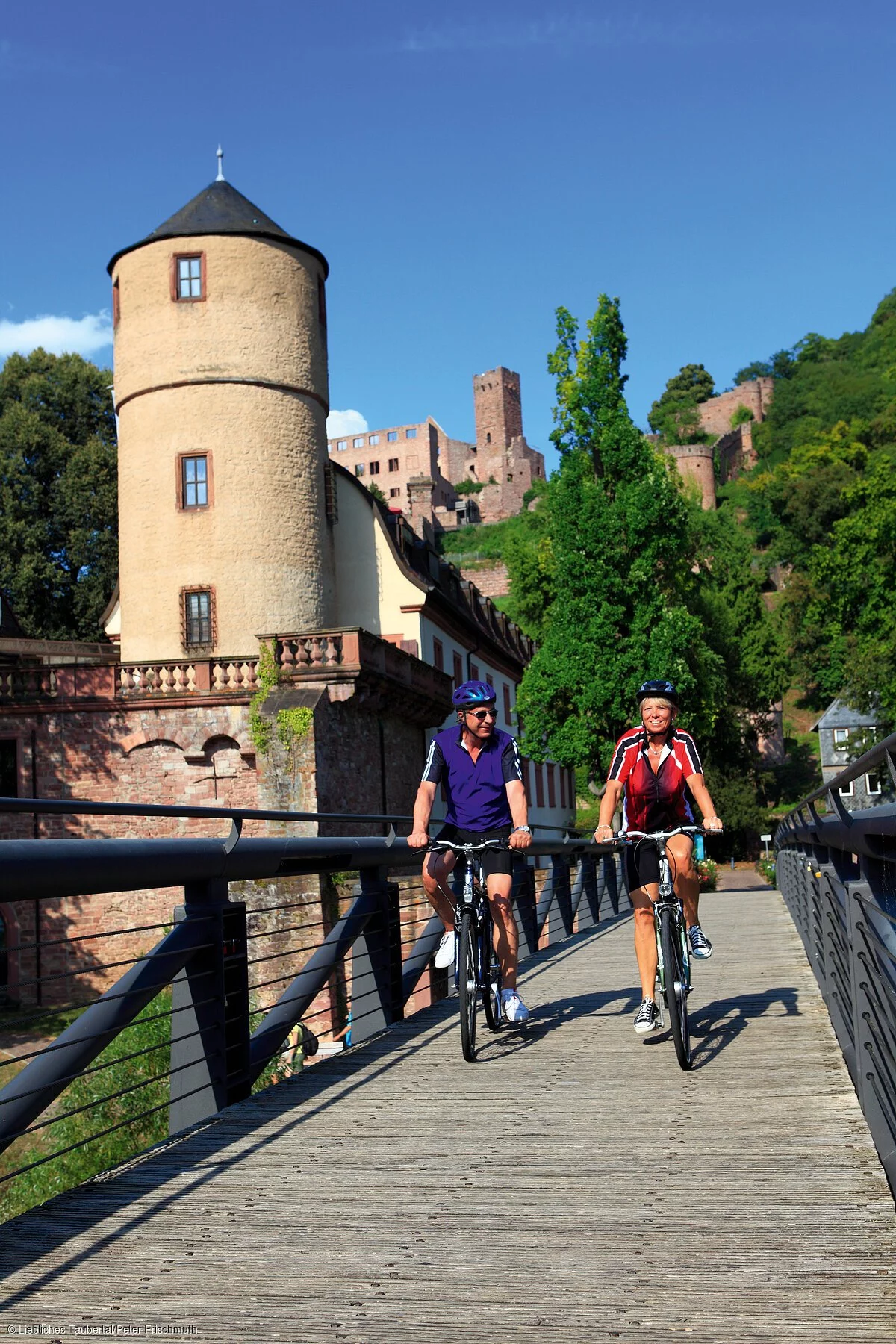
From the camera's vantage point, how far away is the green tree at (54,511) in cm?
4647

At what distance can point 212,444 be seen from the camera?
106 ft

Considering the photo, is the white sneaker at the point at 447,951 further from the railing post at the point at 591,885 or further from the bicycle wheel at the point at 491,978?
the railing post at the point at 591,885

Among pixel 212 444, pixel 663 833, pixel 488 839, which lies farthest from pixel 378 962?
pixel 212 444

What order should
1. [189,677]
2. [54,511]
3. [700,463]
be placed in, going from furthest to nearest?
1. [700,463]
2. [54,511]
3. [189,677]

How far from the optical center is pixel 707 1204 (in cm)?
439

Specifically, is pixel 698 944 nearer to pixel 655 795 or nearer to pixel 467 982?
pixel 655 795

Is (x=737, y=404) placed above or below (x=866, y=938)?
above

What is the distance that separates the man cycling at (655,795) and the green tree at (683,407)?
141m

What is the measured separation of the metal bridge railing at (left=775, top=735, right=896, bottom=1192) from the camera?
4.08 metres

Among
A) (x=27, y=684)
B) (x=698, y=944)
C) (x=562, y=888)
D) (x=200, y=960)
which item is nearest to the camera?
(x=200, y=960)

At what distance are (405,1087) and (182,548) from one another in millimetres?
26374

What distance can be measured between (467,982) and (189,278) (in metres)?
27.8

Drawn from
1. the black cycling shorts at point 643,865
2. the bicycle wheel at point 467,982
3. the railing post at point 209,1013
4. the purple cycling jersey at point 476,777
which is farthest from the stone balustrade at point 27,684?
the railing post at point 209,1013

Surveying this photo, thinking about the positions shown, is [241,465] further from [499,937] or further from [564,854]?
[499,937]
